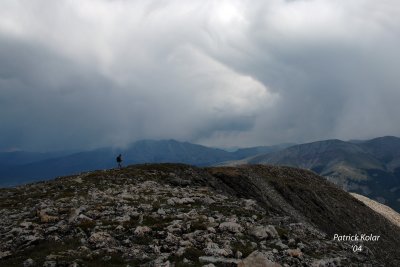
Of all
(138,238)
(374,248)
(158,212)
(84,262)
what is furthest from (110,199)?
(374,248)

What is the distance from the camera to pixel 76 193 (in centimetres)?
4259

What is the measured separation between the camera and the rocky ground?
64.5 ft

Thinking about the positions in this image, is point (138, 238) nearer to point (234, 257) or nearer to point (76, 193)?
point (234, 257)

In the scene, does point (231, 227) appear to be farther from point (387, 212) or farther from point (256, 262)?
point (387, 212)

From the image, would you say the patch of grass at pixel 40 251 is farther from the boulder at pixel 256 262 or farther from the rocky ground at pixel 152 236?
the boulder at pixel 256 262

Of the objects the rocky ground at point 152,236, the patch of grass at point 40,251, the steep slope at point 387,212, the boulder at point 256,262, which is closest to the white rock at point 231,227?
the rocky ground at point 152,236

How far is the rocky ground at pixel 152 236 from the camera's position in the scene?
64.5ft

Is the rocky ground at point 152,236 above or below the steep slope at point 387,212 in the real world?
above

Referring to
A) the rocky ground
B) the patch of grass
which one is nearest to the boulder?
the rocky ground

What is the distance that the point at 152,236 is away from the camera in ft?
78.5

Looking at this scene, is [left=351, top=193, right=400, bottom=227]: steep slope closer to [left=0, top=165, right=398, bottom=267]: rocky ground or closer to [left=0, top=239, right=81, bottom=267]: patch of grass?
[left=0, top=165, right=398, bottom=267]: rocky ground

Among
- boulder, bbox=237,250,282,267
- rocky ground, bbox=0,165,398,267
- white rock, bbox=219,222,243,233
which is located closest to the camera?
boulder, bbox=237,250,282,267

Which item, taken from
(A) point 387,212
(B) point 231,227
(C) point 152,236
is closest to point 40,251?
(C) point 152,236

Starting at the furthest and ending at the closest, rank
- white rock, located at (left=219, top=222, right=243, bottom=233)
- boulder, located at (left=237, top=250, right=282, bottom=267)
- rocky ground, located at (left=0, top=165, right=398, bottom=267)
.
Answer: white rock, located at (left=219, top=222, right=243, bottom=233), rocky ground, located at (left=0, top=165, right=398, bottom=267), boulder, located at (left=237, top=250, right=282, bottom=267)
